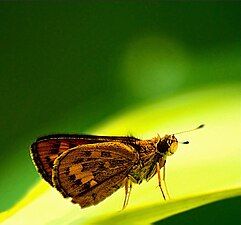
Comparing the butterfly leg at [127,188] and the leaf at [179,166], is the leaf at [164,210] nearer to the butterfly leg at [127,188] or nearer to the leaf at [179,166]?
the leaf at [179,166]

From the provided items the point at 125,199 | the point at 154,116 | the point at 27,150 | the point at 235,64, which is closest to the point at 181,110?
the point at 154,116

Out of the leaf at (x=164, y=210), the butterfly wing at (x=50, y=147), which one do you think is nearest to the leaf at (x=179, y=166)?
the leaf at (x=164, y=210)

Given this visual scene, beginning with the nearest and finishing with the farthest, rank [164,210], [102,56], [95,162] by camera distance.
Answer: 1. [164,210]
2. [95,162]
3. [102,56]

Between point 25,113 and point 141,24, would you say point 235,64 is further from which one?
point 25,113

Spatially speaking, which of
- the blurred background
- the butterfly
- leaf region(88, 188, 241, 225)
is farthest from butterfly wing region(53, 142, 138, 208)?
the blurred background

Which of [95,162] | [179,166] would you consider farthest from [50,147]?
[179,166]

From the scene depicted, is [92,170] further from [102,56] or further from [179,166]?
[102,56]

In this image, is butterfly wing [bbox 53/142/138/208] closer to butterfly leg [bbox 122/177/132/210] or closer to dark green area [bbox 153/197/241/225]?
butterfly leg [bbox 122/177/132/210]
